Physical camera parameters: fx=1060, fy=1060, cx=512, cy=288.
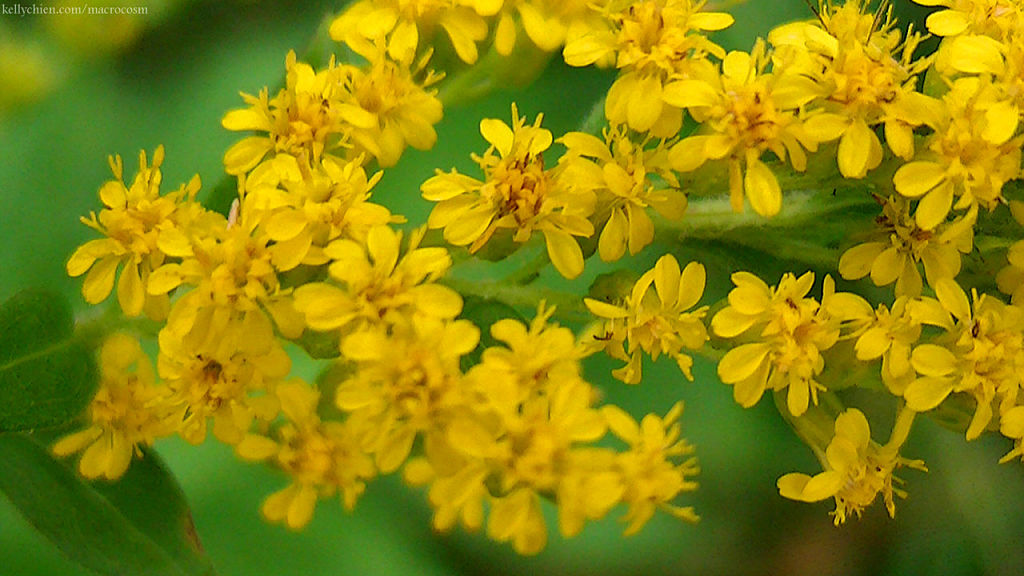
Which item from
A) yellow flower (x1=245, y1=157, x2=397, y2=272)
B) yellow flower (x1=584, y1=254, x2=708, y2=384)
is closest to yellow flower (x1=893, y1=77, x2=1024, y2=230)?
yellow flower (x1=584, y1=254, x2=708, y2=384)

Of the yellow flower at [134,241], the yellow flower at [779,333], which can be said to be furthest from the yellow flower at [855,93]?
the yellow flower at [134,241]

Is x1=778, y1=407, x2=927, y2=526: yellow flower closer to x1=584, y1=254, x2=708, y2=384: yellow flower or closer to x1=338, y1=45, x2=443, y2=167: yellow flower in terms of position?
x1=584, y1=254, x2=708, y2=384: yellow flower

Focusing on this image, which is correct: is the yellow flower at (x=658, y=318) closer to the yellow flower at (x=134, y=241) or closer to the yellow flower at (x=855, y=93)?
the yellow flower at (x=855, y=93)

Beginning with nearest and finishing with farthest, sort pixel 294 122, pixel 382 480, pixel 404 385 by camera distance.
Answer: pixel 404 385 → pixel 294 122 → pixel 382 480

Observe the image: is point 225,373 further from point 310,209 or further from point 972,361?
point 972,361

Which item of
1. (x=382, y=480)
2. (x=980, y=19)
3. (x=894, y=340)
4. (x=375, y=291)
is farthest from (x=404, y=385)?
(x=382, y=480)

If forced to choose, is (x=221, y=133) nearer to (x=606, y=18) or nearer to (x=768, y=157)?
(x=606, y=18)

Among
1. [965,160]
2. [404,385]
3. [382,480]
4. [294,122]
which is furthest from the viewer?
[382,480]
